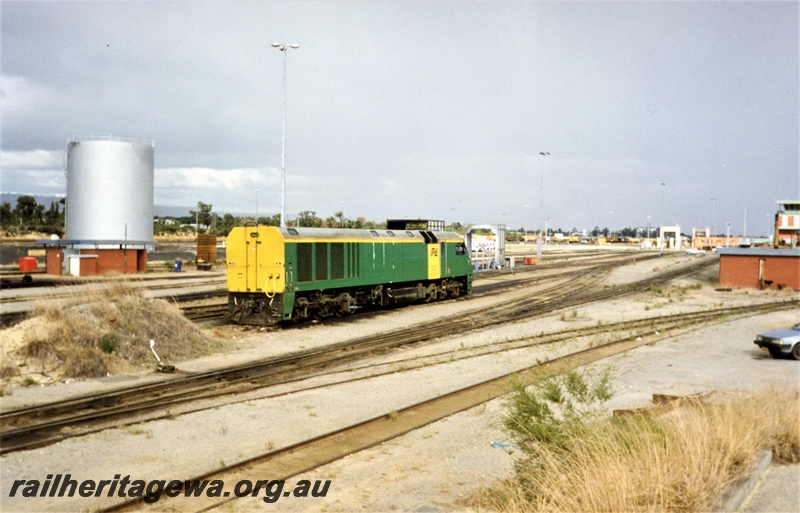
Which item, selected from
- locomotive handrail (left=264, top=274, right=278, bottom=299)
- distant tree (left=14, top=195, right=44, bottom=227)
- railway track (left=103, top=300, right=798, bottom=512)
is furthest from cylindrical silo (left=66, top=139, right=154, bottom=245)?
distant tree (left=14, top=195, right=44, bottom=227)

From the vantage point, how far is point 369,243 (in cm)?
2903

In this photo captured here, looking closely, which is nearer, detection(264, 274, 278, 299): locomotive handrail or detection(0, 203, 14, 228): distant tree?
detection(264, 274, 278, 299): locomotive handrail

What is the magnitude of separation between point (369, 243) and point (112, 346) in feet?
44.8

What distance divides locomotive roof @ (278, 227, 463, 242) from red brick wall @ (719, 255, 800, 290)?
23.9 m

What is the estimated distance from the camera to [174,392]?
48.7ft

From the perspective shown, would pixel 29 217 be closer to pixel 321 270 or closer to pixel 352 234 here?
pixel 352 234

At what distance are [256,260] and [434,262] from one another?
42.3 feet

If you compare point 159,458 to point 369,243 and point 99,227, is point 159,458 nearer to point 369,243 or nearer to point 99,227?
point 369,243

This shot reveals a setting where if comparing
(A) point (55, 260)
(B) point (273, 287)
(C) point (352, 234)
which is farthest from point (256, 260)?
(A) point (55, 260)

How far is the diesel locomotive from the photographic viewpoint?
2391cm

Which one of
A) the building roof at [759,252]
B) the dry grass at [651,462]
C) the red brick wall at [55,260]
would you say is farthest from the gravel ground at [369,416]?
the red brick wall at [55,260]

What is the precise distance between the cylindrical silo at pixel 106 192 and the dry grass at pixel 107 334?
1378 inches

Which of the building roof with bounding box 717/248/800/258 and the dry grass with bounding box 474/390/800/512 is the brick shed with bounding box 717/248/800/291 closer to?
the building roof with bounding box 717/248/800/258

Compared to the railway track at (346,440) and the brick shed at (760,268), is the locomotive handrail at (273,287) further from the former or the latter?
the brick shed at (760,268)
